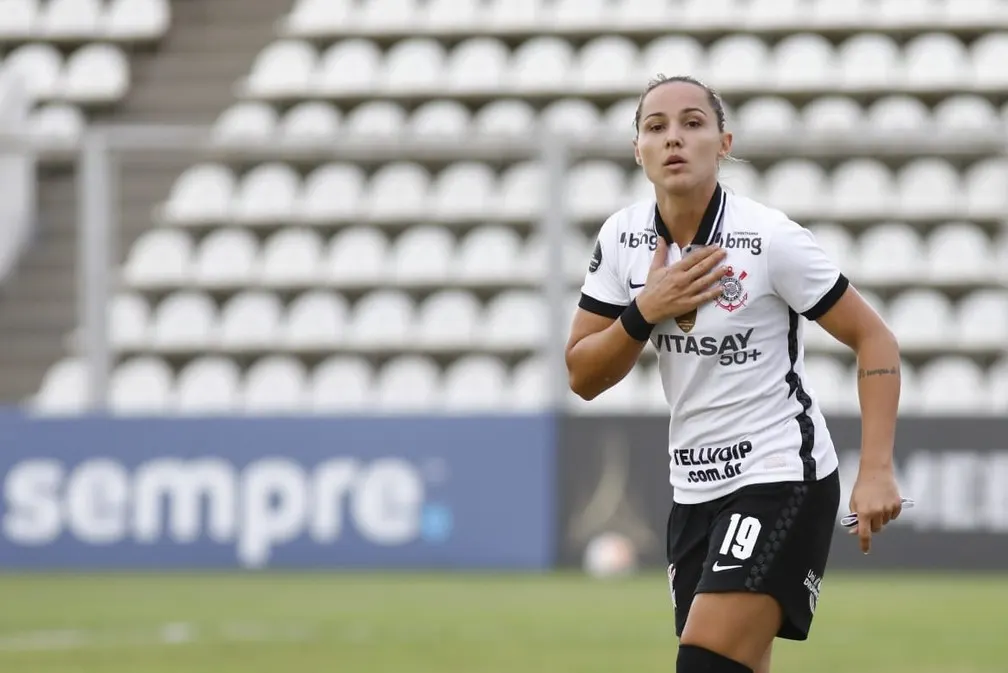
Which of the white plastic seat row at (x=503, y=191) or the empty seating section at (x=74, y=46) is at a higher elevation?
the empty seating section at (x=74, y=46)

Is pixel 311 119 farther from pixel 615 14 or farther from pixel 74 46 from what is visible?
pixel 74 46

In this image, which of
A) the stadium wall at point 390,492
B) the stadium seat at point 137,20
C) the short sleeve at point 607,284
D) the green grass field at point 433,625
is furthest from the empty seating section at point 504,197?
the short sleeve at point 607,284

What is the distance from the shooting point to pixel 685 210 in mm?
4496

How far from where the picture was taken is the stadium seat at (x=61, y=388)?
1382 cm

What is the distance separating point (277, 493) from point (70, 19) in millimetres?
7771

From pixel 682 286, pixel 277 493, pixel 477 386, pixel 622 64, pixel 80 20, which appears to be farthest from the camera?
pixel 80 20

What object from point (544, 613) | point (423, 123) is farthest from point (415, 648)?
point (423, 123)

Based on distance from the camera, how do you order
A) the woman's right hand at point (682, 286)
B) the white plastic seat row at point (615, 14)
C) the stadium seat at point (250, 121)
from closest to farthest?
the woman's right hand at point (682, 286)
the stadium seat at point (250, 121)
the white plastic seat row at point (615, 14)

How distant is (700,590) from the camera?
14.4 ft

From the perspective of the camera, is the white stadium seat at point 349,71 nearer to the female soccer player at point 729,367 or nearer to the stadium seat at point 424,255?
the stadium seat at point 424,255

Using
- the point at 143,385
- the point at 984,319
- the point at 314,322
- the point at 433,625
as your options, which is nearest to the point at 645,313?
the point at 433,625

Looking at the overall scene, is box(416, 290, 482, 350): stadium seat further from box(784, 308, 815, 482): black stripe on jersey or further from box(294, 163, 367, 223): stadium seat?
box(784, 308, 815, 482): black stripe on jersey

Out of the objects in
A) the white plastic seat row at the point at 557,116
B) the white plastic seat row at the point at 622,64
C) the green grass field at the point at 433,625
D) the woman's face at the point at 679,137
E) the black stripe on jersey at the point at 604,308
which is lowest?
the green grass field at the point at 433,625

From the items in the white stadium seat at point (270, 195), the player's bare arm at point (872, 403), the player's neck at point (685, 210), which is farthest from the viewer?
the white stadium seat at point (270, 195)
